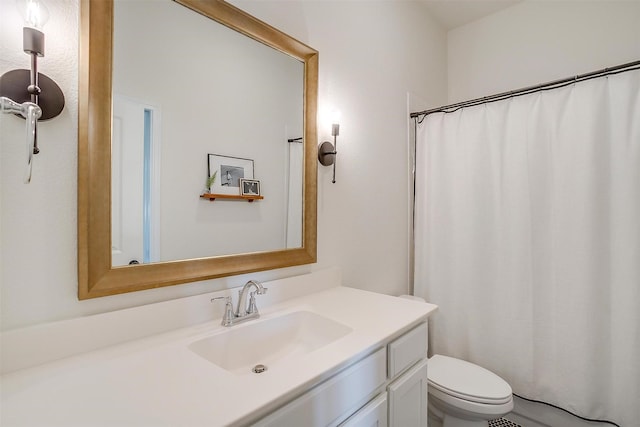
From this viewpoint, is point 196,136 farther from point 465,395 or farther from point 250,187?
point 465,395

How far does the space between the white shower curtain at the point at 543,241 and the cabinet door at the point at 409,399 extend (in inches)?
33.0

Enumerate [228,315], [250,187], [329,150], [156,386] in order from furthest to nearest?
[329,150] → [250,187] → [228,315] → [156,386]

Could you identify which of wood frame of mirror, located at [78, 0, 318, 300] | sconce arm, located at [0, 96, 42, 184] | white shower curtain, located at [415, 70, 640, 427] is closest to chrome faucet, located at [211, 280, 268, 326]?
wood frame of mirror, located at [78, 0, 318, 300]

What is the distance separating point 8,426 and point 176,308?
1.59ft

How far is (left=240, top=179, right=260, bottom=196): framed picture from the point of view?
1.30 meters

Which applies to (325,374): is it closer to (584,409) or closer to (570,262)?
(570,262)

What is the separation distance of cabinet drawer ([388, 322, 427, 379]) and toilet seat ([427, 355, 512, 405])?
0.40 meters

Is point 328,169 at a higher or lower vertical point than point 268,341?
higher

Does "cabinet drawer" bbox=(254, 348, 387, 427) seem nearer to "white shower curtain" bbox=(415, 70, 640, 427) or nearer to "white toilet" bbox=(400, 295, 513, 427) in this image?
"white toilet" bbox=(400, 295, 513, 427)

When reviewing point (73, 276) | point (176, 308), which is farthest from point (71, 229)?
point (176, 308)

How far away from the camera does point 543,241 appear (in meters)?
1.72

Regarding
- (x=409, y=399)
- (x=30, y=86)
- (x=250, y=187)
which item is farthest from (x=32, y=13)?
(x=409, y=399)

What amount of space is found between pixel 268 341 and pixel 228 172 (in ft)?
2.21

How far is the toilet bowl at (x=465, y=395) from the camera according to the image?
1450 mm
